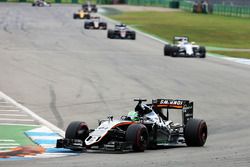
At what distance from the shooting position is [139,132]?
1527cm

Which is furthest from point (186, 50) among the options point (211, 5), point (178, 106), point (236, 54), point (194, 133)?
point (211, 5)

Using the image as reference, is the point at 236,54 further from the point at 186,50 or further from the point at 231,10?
the point at 231,10

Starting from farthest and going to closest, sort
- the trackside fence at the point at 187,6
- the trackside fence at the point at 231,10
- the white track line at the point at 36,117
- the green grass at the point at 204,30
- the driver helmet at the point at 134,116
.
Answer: the trackside fence at the point at 187,6, the trackside fence at the point at 231,10, the green grass at the point at 204,30, the white track line at the point at 36,117, the driver helmet at the point at 134,116

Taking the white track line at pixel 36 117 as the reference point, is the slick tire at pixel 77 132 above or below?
above

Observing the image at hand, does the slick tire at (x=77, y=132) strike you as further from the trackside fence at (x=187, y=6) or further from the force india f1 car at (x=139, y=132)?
the trackside fence at (x=187, y=6)

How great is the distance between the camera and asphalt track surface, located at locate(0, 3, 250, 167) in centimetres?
1457

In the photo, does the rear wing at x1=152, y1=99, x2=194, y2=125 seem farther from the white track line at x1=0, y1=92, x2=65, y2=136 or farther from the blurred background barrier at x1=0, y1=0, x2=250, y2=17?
the blurred background barrier at x1=0, y1=0, x2=250, y2=17

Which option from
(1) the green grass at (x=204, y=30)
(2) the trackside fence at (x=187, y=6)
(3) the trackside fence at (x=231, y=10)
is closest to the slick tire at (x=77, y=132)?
(1) the green grass at (x=204, y=30)

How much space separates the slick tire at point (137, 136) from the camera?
599 inches

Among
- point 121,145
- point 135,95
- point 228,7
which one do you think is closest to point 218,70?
point 135,95

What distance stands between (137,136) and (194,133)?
1745 millimetres

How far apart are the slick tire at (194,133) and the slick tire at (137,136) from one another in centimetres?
132

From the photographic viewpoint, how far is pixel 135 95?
2553cm

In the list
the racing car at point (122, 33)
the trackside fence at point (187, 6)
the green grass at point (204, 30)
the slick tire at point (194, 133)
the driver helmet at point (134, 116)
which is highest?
the driver helmet at point (134, 116)
